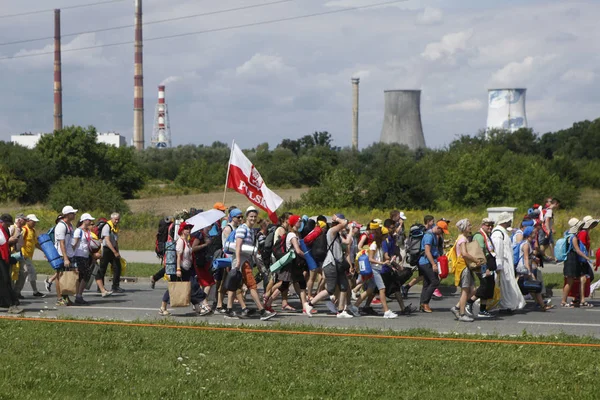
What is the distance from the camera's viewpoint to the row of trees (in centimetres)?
4666

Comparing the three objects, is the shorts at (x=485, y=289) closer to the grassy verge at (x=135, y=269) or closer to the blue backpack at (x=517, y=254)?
the blue backpack at (x=517, y=254)

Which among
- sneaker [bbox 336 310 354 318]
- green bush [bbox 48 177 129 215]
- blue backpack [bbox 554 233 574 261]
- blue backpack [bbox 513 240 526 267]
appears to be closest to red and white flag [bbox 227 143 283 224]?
sneaker [bbox 336 310 354 318]

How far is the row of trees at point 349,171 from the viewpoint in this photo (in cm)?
4666

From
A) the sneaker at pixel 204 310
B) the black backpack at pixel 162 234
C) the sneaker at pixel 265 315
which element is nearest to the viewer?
the sneaker at pixel 265 315

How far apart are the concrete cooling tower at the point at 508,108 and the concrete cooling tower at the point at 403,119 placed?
9.16 meters

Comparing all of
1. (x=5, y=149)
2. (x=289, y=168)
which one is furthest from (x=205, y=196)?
(x=5, y=149)

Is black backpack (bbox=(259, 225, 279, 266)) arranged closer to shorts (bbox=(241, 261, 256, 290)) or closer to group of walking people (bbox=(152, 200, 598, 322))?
group of walking people (bbox=(152, 200, 598, 322))

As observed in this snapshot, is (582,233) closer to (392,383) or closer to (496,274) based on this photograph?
(496,274)

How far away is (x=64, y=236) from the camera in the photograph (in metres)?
14.4

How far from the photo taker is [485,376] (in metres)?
8.23

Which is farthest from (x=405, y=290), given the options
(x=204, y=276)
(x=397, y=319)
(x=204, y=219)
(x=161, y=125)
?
(x=161, y=125)

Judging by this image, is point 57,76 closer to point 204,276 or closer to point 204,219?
point 204,276

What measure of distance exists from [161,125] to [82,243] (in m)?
131

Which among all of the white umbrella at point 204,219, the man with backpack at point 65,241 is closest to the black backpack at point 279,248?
the white umbrella at point 204,219
